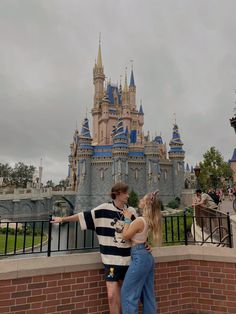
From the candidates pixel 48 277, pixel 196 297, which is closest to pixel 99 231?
pixel 48 277

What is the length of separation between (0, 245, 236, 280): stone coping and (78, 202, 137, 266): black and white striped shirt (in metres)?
0.69

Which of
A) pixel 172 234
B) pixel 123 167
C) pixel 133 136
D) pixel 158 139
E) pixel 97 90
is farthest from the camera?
pixel 97 90

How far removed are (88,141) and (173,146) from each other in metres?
22.5

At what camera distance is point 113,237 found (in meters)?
3.73

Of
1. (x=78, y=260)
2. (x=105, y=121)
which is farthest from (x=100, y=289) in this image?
(x=105, y=121)

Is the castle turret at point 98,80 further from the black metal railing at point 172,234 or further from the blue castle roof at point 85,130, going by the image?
the black metal railing at point 172,234

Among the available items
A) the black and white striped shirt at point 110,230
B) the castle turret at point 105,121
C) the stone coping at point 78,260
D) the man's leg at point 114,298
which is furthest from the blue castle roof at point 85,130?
the man's leg at point 114,298

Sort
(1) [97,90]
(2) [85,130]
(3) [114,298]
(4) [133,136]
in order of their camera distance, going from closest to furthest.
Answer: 1. (3) [114,298]
2. (2) [85,130]
3. (4) [133,136]
4. (1) [97,90]

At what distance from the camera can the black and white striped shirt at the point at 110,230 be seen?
3.69 m

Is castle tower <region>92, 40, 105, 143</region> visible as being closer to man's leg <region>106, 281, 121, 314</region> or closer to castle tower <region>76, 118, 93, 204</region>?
castle tower <region>76, 118, 93, 204</region>

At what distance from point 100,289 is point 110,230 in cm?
142

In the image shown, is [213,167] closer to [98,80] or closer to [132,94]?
[132,94]

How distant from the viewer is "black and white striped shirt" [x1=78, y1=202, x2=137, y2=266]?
12.1 ft

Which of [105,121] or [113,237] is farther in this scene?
[105,121]
